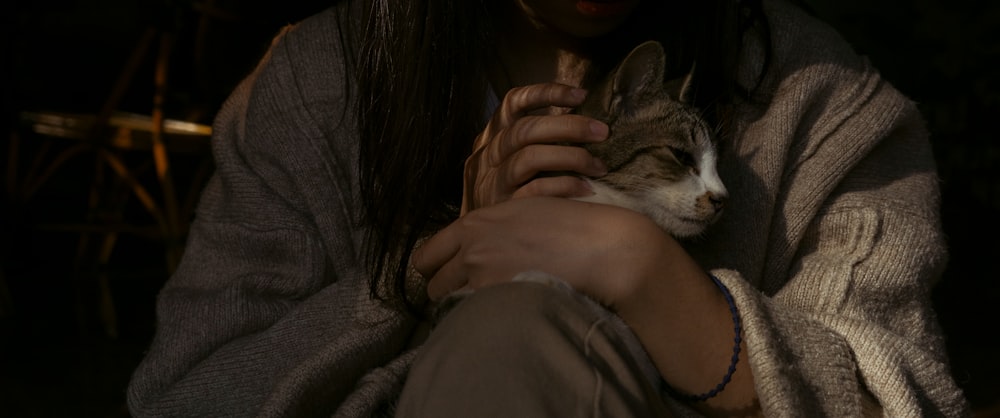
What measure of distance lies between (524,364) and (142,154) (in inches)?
147

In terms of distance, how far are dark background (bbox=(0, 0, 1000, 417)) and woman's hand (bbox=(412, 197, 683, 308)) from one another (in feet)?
5.49

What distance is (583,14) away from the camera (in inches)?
49.6

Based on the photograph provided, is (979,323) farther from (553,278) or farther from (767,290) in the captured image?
(553,278)

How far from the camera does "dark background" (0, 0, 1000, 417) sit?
280cm

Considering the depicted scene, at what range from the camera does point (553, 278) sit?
971mm

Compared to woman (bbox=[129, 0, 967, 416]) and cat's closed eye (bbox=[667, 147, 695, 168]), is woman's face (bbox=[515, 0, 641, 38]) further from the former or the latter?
cat's closed eye (bbox=[667, 147, 695, 168])

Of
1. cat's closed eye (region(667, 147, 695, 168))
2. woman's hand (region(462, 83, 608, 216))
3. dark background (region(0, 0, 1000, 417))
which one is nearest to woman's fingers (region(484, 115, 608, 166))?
woman's hand (region(462, 83, 608, 216))

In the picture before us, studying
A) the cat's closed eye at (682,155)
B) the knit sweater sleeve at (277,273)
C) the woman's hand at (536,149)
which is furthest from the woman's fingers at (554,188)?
the knit sweater sleeve at (277,273)

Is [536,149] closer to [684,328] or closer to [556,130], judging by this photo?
[556,130]

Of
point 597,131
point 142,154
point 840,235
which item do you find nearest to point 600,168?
point 597,131

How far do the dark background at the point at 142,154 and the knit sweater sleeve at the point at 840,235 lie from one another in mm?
1480

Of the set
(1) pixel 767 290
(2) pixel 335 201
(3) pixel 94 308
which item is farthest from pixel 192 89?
(1) pixel 767 290

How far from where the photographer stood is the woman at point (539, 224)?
1.06 meters

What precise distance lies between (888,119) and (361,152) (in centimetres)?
64
